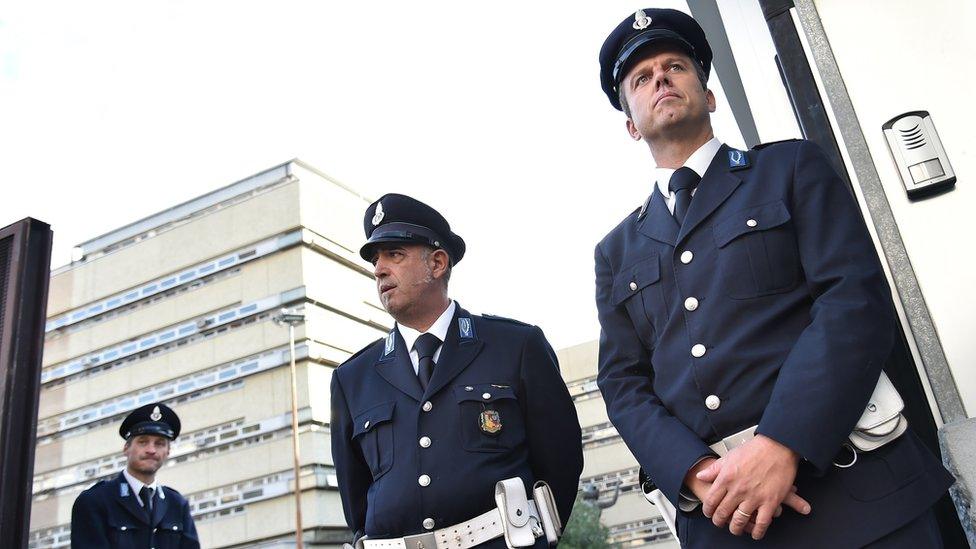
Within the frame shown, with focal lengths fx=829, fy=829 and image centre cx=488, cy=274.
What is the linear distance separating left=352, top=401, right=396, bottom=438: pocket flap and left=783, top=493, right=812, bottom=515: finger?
1.49 metres

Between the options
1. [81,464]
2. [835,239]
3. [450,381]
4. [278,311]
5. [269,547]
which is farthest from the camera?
[81,464]

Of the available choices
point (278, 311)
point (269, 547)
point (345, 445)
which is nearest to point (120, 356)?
point (278, 311)

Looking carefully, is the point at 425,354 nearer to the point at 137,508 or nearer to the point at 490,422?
the point at 490,422

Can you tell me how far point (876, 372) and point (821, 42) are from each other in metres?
1.24

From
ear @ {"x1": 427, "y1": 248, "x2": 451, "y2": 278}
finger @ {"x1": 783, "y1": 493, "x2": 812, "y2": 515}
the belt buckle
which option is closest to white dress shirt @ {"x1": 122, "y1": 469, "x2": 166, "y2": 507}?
ear @ {"x1": 427, "y1": 248, "x2": 451, "y2": 278}

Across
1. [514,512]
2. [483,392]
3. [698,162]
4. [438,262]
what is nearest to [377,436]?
[483,392]

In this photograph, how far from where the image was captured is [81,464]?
3572 centimetres

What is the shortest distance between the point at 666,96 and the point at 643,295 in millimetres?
513

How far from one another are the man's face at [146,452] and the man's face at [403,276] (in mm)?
2656

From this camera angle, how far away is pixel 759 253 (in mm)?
1822

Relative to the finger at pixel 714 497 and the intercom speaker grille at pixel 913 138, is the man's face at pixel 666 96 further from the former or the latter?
the finger at pixel 714 497

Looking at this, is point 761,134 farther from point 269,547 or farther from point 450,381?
point 269,547

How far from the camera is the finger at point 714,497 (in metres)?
1.55

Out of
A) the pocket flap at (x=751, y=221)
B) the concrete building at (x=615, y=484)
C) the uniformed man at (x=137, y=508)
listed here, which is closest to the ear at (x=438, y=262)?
the pocket flap at (x=751, y=221)
